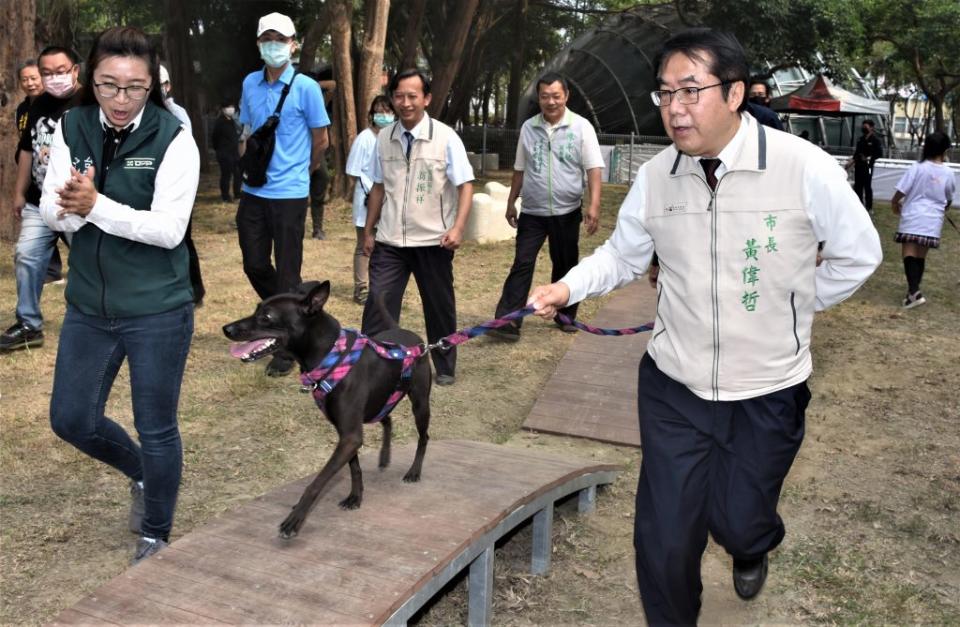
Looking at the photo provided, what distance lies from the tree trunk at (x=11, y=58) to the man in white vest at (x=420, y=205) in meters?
7.02

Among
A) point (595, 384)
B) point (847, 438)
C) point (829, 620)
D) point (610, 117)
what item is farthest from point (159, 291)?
point (610, 117)

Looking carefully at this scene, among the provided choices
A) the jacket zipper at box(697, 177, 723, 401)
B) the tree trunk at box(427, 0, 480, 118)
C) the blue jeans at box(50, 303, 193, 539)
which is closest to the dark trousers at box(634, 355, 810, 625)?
the jacket zipper at box(697, 177, 723, 401)

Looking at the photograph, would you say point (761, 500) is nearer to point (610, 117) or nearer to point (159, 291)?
point (159, 291)

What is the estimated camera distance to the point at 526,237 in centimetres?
793

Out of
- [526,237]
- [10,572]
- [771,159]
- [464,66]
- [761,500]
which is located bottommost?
[10,572]

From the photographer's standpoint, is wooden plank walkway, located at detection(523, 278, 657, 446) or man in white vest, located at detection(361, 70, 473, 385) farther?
man in white vest, located at detection(361, 70, 473, 385)

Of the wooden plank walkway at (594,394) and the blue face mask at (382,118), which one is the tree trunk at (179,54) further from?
the wooden plank walkway at (594,394)

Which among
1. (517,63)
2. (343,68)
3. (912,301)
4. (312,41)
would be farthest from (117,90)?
(517,63)

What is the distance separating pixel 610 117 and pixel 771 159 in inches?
1243

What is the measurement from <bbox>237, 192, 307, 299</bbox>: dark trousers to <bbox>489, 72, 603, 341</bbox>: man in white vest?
2.03 meters

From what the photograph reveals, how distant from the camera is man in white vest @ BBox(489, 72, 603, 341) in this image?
768 centimetres

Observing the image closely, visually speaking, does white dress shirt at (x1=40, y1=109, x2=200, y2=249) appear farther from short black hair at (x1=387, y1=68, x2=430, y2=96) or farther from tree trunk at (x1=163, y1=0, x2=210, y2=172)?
tree trunk at (x1=163, y1=0, x2=210, y2=172)

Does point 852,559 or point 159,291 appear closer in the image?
point 159,291

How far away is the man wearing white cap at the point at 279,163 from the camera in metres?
6.50
